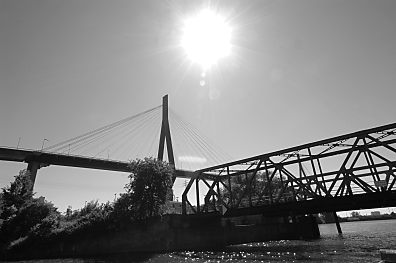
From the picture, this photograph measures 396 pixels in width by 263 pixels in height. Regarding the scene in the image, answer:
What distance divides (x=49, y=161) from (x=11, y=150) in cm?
795

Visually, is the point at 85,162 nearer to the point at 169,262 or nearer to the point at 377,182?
the point at 169,262

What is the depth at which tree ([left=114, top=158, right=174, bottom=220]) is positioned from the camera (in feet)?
103

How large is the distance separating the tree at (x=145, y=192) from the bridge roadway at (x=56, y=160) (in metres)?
11.1

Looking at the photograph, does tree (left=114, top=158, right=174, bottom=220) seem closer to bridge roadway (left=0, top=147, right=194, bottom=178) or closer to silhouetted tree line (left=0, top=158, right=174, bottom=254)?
silhouetted tree line (left=0, top=158, right=174, bottom=254)

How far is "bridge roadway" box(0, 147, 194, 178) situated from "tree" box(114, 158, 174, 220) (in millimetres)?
11124

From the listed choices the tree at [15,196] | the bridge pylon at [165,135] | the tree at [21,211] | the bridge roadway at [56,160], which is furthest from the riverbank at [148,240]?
the bridge pylon at [165,135]

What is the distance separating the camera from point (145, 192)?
31969 mm

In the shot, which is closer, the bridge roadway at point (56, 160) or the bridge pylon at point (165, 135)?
the bridge pylon at point (165, 135)

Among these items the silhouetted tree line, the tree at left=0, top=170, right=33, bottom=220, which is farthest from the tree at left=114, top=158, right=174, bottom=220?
the tree at left=0, top=170, right=33, bottom=220

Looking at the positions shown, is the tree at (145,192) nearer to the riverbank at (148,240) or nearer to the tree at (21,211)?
the riverbank at (148,240)

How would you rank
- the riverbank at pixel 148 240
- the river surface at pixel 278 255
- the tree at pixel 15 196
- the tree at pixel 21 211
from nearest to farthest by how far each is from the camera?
the river surface at pixel 278 255, the riverbank at pixel 148 240, the tree at pixel 21 211, the tree at pixel 15 196

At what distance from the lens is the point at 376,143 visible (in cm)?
2377

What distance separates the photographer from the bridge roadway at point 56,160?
2067 inches

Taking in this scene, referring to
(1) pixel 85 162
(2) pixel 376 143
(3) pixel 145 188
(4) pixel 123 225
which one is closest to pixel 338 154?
(2) pixel 376 143
